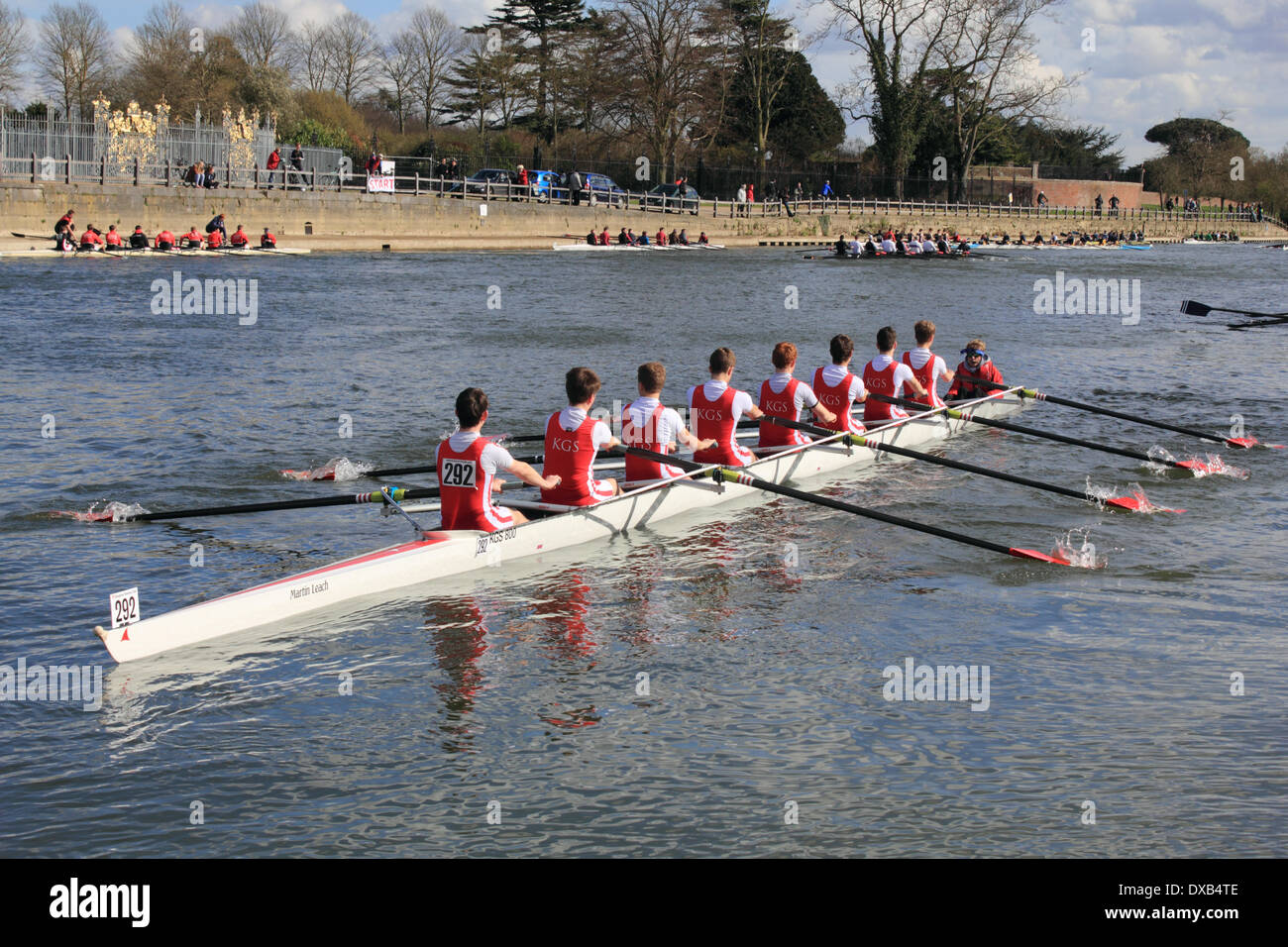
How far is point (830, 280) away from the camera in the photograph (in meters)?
42.0

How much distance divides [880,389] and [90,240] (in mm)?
26893

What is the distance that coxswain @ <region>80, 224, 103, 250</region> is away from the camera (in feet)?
110

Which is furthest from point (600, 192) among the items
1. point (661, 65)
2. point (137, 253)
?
point (137, 253)

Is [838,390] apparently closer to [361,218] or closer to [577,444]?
[577,444]

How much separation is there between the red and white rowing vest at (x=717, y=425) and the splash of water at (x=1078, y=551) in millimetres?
3049

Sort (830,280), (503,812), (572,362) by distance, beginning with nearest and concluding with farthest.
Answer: (503,812)
(572,362)
(830,280)

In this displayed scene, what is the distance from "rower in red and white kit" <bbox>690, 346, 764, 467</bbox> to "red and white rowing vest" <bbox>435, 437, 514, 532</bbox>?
2.57m

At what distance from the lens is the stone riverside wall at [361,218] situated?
117 ft

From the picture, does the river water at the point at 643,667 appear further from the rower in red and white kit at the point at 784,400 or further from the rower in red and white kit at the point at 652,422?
the rower in red and white kit at the point at 652,422

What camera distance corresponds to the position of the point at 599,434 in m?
9.78

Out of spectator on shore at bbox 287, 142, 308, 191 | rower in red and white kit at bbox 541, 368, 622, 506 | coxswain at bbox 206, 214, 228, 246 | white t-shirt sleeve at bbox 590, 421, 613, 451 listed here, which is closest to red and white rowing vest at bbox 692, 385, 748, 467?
rower in red and white kit at bbox 541, 368, 622, 506
